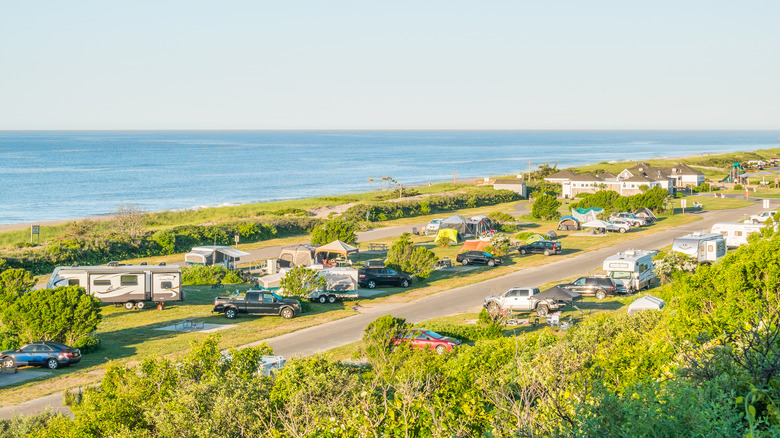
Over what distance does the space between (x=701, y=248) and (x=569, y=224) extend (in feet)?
57.0

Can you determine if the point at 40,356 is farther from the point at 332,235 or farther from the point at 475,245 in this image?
the point at 475,245

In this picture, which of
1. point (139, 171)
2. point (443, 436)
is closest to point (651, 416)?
point (443, 436)

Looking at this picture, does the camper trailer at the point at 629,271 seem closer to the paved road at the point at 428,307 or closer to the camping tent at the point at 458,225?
the paved road at the point at 428,307

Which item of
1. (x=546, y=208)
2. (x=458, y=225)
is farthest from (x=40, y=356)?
(x=546, y=208)

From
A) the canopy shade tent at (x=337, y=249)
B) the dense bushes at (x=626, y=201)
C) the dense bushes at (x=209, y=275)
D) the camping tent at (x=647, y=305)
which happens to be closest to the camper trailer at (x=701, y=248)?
the camping tent at (x=647, y=305)

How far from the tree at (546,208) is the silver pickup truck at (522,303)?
31916 millimetres

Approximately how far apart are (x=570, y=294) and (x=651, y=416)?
20.9m

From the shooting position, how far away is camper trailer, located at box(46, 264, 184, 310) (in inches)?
1131

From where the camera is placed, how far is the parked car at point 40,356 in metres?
20.9

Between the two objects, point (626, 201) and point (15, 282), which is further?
point (626, 201)

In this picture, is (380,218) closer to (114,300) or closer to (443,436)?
(114,300)

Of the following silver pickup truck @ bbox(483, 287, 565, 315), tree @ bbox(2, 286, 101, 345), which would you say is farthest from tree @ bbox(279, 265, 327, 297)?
tree @ bbox(2, 286, 101, 345)

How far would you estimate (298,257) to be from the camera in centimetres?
3809

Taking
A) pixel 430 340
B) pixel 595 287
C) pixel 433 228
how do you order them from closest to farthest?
pixel 430 340, pixel 595 287, pixel 433 228
